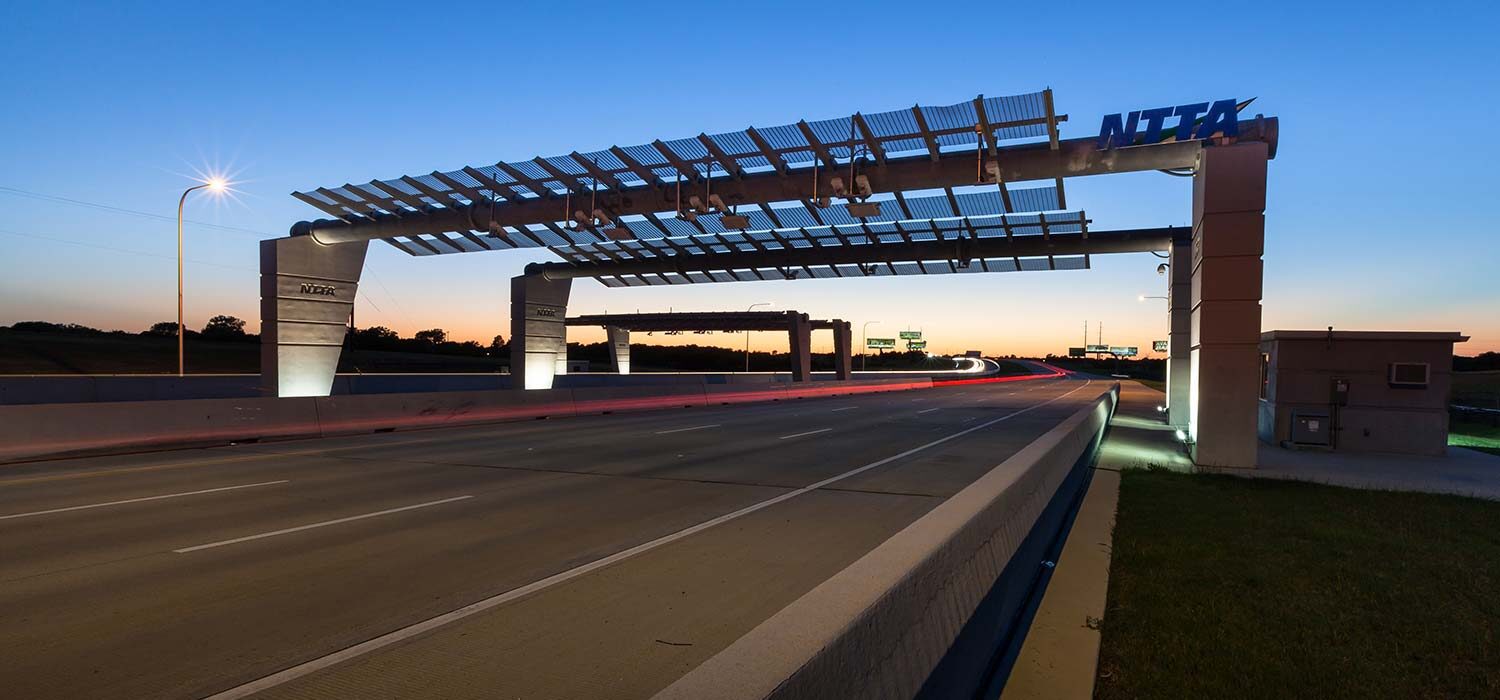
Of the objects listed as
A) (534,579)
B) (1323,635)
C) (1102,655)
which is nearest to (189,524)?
(534,579)

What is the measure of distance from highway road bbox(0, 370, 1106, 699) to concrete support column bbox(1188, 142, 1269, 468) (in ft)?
13.7

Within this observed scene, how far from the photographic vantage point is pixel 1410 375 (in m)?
15.6

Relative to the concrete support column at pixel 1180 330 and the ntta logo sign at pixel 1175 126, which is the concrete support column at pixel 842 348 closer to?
the concrete support column at pixel 1180 330

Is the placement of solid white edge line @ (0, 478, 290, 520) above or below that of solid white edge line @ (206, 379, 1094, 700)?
below

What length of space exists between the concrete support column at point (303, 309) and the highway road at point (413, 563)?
8262 mm

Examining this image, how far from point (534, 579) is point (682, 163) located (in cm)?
1282

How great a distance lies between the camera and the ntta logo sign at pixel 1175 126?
13.4m

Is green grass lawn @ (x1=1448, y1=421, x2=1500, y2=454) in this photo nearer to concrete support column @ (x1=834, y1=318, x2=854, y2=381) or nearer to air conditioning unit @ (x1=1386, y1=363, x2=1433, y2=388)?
air conditioning unit @ (x1=1386, y1=363, x2=1433, y2=388)

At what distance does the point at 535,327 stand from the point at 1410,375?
2746 centimetres

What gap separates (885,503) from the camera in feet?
31.4

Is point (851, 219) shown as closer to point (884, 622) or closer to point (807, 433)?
point (807, 433)

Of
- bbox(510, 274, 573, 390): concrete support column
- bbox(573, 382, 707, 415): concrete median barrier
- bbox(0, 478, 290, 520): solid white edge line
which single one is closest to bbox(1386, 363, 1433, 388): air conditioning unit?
bbox(0, 478, 290, 520): solid white edge line

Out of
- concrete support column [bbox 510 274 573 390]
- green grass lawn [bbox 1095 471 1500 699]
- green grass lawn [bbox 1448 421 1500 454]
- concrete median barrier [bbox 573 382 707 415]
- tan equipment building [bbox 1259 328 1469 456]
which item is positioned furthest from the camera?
concrete support column [bbox 510 274 573 390]

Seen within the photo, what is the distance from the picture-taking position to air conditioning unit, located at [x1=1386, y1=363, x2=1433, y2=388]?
15.4 meters
